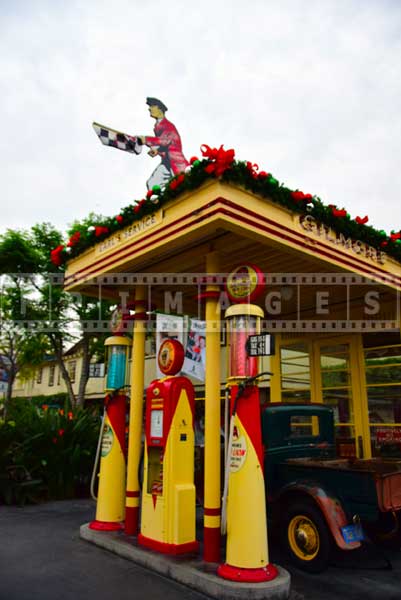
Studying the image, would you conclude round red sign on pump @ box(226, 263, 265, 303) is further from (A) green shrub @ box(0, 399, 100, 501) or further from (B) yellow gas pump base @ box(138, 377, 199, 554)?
(A) green shrub @ box(0, 399, 100, 501)

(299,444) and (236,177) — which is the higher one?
(236,177)

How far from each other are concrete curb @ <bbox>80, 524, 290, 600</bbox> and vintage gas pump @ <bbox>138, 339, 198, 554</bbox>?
7.1 inches

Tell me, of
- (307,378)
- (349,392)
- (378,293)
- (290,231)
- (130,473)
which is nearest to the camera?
(290,231)

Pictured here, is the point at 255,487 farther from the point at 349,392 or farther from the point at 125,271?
the point at 349,392

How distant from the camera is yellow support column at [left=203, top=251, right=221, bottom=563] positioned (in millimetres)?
4711

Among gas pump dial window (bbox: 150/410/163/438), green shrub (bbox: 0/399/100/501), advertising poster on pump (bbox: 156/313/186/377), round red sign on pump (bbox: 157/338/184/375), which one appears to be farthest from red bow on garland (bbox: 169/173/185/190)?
green shrub (bbox: 0/399/100/501)

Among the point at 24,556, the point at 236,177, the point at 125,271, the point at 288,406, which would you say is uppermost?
the point at 236,177

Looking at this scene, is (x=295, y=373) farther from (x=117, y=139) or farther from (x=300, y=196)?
(x=117, y=139)

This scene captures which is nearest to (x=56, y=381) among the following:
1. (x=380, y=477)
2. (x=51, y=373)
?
(x=51, y=373)

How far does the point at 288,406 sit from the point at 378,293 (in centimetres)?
257

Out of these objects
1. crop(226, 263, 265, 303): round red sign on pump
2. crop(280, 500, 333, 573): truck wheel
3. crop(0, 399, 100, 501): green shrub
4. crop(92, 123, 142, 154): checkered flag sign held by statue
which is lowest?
crop(280, 500, 333, 573): truck wheel

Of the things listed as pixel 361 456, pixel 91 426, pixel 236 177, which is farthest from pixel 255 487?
pixel 91 426

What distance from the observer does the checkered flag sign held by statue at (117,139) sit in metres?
9.34

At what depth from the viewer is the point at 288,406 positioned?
616 cm
